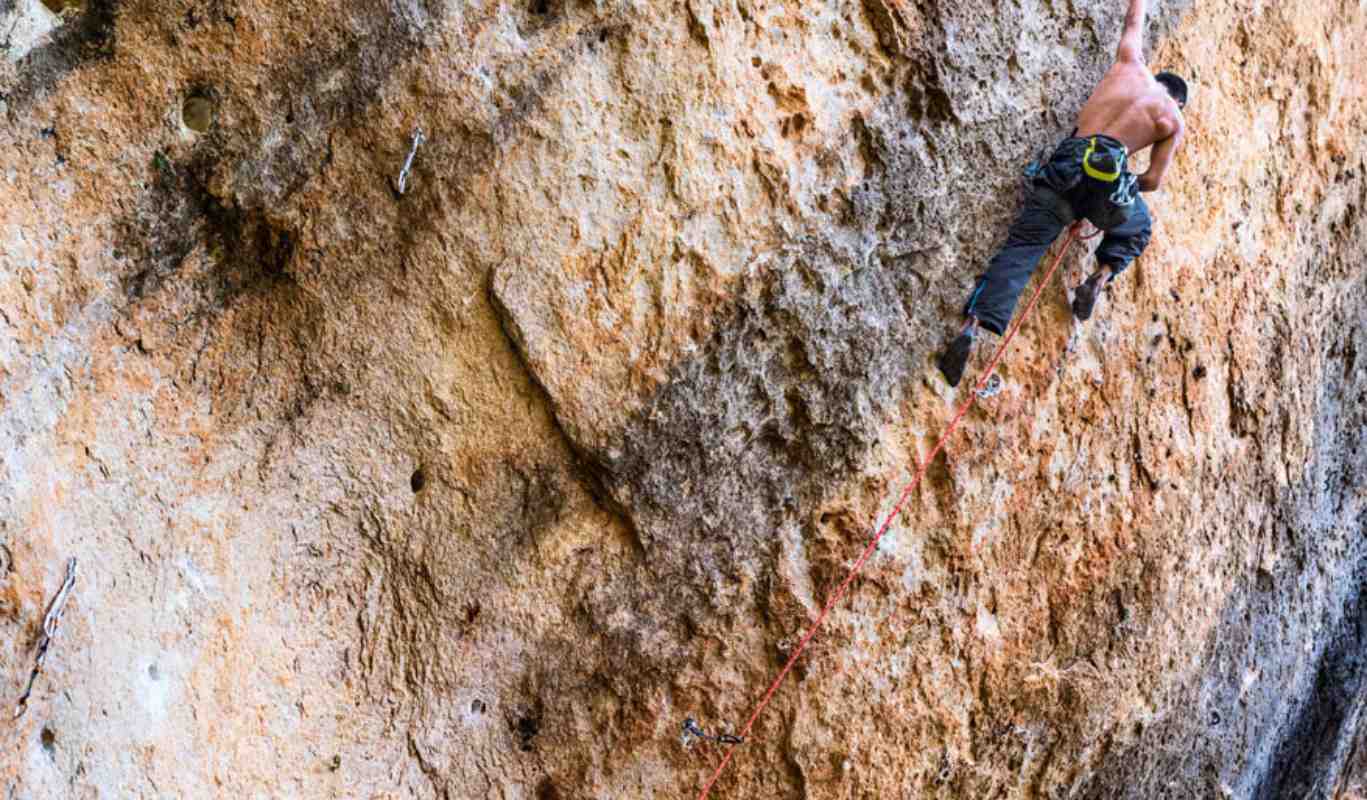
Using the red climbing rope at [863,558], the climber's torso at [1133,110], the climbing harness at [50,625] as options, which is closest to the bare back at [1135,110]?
the climber's torso at [1133,110]

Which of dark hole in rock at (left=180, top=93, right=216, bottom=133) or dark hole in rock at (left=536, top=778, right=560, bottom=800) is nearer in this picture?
dark hole in rock at (left=180, top=93, right=216, bottom=133)

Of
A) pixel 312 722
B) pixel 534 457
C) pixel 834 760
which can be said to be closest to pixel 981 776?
pixel 834 760

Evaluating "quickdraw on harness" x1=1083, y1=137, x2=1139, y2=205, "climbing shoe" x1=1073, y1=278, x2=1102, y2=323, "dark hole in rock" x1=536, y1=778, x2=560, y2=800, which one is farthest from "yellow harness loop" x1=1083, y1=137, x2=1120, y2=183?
"dark hole in rock" x1=536, y1=778, x2=560, y2=800

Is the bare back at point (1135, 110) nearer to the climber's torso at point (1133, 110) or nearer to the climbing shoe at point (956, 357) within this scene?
the climber's torso at point (1133, 110)

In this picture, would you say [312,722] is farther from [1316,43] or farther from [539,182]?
[1316,43]

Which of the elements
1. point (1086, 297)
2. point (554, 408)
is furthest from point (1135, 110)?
point (554, 408)

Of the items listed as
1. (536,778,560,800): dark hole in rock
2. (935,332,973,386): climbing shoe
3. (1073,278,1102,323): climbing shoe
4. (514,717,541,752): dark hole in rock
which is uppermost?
(935,332,973,386): climbing shoe

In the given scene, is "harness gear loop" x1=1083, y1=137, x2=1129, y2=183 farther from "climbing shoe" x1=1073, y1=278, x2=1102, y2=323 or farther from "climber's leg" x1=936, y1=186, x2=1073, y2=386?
"climbing shoe" x1=1073, y1=278, x2=1102, y2=323

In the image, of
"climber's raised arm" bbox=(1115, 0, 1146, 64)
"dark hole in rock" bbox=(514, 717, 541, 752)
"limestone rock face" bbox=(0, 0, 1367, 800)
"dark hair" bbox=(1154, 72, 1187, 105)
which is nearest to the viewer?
"limestone rock face" bbox=(0, 0, 1367, 800)
